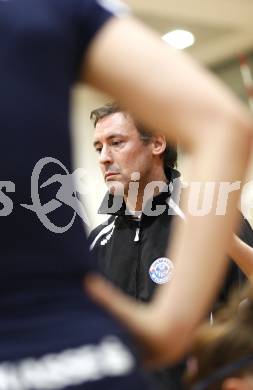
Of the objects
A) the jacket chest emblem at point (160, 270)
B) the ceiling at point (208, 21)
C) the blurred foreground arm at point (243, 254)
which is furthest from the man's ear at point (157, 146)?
the ceiling at point (208, 21)

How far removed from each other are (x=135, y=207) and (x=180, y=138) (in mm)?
1914

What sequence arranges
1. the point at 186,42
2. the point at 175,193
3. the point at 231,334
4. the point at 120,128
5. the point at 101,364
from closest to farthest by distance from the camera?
the point at 101,364, the point at 231,334, the point at 175,193, the point at 120,128, the point at 186,42

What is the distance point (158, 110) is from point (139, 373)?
0.66 feet

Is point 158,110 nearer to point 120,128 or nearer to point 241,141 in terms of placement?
point 241,141

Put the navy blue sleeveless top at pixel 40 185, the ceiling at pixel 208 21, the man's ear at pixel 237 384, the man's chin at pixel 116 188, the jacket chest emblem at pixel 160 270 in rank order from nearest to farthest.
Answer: the navy blue sleeveless top at pixel 40 185
the man's ear at pixel 237 384
the jacket chest emblem at pixel 160 270
the man's chin at pixel 116 188
the ceiling at pixel 208 21

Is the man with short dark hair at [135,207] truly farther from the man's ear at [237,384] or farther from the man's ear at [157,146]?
the man's ear at [237,384]

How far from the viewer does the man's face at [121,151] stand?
8.38 feet

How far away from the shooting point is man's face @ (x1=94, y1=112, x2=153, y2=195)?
8.38ft

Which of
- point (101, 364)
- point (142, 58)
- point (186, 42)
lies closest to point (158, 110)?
point (142, 58)

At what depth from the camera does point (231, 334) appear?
0.99 metres

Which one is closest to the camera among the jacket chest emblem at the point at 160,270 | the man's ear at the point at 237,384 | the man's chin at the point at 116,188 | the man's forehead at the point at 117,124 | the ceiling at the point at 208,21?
the man's ear at the point at 237,384

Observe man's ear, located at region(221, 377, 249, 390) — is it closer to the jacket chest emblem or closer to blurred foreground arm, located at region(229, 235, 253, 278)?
blurred foreground arm, located at region(229, 235, 253, 278)

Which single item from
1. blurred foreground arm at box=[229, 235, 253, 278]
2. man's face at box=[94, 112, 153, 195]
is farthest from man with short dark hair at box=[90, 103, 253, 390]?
blurred foreground arm at box=[229, 235, 253, 278]

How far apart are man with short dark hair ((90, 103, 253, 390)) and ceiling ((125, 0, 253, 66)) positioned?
2.71m
